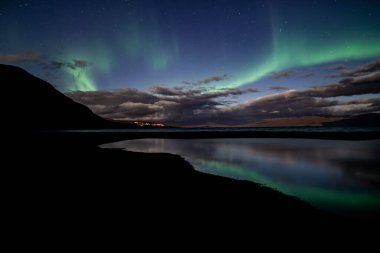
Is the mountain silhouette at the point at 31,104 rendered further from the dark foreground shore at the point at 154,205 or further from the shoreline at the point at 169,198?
the dark foreground shore at the point at 154,205

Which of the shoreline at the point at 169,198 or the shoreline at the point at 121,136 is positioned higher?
the shoreline at the point at 121,136

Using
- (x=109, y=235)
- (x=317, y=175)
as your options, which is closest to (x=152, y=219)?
(x=109, y=235)

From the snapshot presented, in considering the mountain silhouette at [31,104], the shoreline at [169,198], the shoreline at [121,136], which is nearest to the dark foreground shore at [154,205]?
the shoreline at [169,198]

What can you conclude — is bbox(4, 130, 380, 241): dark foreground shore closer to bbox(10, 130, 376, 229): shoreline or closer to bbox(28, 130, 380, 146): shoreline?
bbox(10, 130, 376, 229): shoreline

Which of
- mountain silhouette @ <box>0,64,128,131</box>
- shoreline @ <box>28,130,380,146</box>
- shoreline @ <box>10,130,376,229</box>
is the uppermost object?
mountain silhouette @ <box>0,64,128,131</box>

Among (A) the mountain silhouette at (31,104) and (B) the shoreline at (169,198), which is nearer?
(B) the shoreline at (169,198)

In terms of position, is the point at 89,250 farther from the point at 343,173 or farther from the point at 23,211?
the point at 343,173

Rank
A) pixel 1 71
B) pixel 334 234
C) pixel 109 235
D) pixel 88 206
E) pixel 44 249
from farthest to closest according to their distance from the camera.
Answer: pixel 1 71, pixel 88 206, pixel 334 234, pixel 109 235, pixel 44 249

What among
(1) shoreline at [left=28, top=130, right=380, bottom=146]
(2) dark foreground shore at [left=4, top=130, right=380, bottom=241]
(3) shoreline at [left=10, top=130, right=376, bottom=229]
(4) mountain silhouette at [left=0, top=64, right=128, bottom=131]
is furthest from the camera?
(4) mountain silhouette at [left=0, top=64, right=128, bottom=131]

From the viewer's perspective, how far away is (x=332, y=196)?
11266 mm

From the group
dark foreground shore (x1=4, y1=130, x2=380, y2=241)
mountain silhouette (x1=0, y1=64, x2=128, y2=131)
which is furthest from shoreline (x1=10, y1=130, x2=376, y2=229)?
mountain silhouette (x1=0, y1=64, x2=128, y2=131)

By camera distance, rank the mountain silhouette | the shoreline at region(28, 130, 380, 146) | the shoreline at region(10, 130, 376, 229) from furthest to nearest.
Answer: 1. the mountain silhouette
2. the shoreline at region(28, 130, 380, 146)
3. the shoreline at region(10, 130, 376, 229)

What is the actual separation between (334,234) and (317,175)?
464 inches

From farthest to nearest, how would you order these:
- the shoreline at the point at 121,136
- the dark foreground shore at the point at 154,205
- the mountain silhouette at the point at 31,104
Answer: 1. the mountain silhouette at the point at 31,104
2. the shoreline at the point at 121,136
3. the dark foreground shore at the point at 154,205
